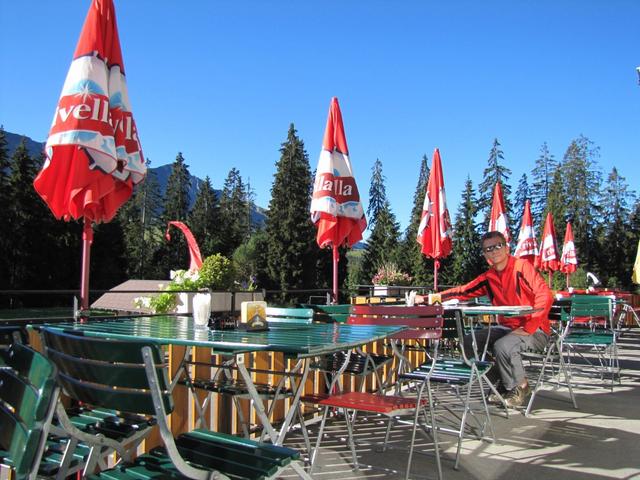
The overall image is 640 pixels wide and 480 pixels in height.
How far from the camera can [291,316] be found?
380 centimetres

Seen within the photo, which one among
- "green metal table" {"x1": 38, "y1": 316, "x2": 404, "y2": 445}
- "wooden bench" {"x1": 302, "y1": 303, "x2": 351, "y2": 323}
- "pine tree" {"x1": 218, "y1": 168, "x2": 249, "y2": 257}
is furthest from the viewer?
"pine tree" {"x1": 218, "y1": 168, "x2": 249, "y2": 257}

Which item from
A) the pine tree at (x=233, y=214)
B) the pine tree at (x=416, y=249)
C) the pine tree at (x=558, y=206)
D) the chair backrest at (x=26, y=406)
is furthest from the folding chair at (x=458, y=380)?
the pine tree at (x=233, y=214)

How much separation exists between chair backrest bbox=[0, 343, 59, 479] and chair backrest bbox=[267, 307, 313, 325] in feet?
7.52

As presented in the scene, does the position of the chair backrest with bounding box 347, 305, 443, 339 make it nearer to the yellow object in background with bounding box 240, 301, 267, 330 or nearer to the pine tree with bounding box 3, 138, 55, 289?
the yellow object in background with bounding box 240, 301, 267, 330

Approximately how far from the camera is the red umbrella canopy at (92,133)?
12.5ft

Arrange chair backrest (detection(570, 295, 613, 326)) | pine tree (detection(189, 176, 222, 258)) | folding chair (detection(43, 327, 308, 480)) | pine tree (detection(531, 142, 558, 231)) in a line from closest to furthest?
1. folding chair (detection(43, 327, 308, 480))
2. chair backrest (detection(570, 295, 613, 326))
3. pine tree (detection(531, 142, 558, 231))
4. pine tree (detection(189, 176, 222, 258))

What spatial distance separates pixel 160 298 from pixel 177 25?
21.9ft

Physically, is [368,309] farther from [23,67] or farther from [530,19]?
[23,67]

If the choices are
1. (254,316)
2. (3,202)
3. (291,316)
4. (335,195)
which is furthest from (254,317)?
(3,202)

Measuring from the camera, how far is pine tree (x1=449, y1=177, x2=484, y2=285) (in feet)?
152

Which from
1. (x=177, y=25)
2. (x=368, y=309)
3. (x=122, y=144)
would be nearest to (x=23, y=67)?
(x=177, y=25)

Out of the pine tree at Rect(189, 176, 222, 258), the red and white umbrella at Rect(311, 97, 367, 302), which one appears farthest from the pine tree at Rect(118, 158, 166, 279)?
the red and white umbrella at Rect(311, 97, 367, 302)

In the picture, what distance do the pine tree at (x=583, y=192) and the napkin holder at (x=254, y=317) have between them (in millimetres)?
44503

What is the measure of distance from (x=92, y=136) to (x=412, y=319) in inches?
104
